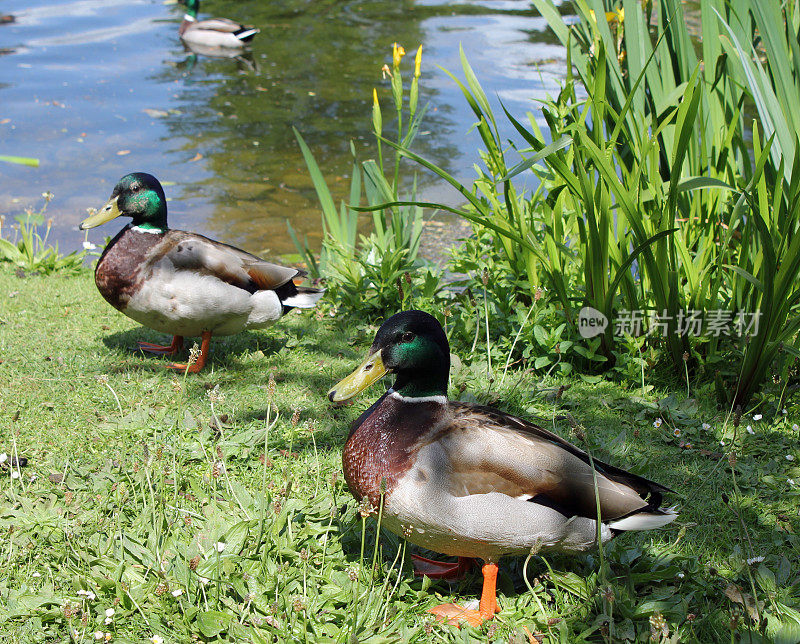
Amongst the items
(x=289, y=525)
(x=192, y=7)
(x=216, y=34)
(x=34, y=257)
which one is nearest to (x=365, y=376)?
(x=289, y=525)

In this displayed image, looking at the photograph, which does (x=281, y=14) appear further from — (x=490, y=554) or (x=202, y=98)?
(x=490, y=554)

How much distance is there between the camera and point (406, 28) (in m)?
12.4

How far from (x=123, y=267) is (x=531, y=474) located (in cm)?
258

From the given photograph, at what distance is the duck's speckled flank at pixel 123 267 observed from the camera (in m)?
3.96

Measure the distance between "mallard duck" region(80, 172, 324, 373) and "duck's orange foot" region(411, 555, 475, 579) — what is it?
1.82 m

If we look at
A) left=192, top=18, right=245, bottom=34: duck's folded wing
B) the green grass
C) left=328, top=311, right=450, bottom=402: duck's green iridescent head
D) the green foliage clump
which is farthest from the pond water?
left=328, top=311, right=450, bottom=402: duck's green iridescent head

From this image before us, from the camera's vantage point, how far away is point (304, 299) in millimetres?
4355

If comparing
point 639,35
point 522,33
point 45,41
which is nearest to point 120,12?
point 45,41

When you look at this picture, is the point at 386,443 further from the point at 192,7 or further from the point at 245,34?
the point at 192,7

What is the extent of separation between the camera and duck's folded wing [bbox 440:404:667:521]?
2.30 meters

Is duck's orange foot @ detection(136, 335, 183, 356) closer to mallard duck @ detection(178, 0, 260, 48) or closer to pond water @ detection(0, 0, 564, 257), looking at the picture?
pond water @ detection(0, 0, 564, 257)

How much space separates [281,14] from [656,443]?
40.8ft

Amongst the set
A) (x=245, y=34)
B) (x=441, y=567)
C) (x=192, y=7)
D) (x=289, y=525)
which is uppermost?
(x=192, y=7)

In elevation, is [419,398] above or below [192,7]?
below
